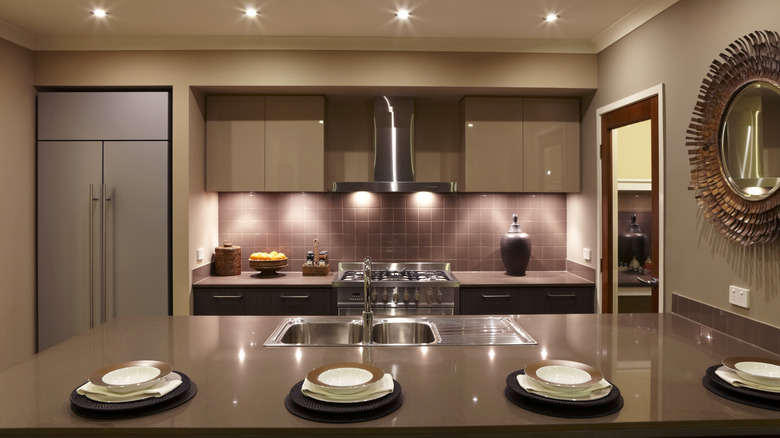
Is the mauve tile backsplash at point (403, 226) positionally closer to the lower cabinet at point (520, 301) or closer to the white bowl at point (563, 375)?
the lower cabinet at point (520, 301)

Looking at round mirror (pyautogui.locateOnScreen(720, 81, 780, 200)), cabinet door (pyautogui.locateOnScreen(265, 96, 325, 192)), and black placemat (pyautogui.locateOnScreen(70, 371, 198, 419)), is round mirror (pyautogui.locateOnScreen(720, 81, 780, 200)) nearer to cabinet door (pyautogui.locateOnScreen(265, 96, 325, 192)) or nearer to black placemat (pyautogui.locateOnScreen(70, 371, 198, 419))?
black placemat (pyautogui.locateOnScreen(70, 371, 198, 419))

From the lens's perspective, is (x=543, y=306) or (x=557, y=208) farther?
(x=557, y=208)

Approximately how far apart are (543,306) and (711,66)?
188 centimetres

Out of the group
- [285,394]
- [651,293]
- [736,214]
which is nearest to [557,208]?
[651,293]

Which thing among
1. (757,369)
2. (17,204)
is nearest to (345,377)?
(757,369)

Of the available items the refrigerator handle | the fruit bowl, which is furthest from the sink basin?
the refrigerator handle

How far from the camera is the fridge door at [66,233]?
357cm

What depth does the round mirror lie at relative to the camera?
2072 mm

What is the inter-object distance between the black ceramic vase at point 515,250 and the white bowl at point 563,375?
2.37 meters

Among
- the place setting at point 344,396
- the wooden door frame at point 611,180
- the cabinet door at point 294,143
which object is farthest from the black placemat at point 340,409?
the cabinet door at point 294,143

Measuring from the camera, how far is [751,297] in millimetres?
2213

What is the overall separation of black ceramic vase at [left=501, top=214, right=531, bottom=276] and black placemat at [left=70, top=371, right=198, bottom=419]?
9.59ft

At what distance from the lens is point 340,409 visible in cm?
135

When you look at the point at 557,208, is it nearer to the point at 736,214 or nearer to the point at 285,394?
the point at 736,214
